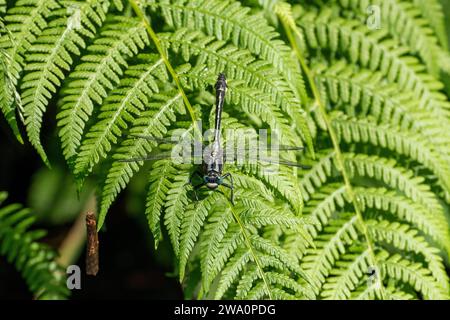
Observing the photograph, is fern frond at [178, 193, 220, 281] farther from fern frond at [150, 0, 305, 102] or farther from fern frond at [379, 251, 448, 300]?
fern frond at [379, 251, 448, 300]

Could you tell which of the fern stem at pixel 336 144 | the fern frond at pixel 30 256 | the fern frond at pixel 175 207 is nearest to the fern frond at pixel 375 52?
the fern stem at pixel 336 144

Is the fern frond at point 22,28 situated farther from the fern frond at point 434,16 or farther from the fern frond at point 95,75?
the fern frond at point 434,16

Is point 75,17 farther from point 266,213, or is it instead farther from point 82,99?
point 266,213

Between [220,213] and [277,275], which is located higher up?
[220,213]

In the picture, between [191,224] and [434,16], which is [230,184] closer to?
[191,224]
